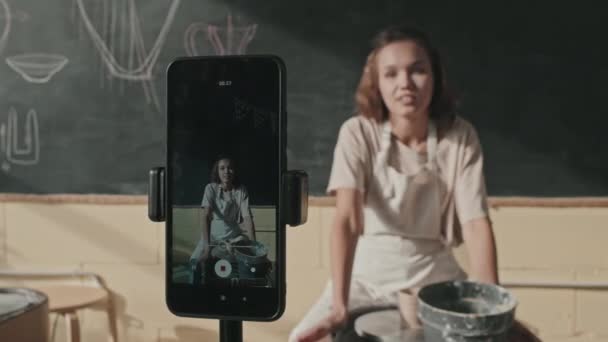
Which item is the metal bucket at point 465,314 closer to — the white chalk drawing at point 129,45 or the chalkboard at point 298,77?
the chalkboard at point 298,77

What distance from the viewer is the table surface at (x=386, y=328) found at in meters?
0.76

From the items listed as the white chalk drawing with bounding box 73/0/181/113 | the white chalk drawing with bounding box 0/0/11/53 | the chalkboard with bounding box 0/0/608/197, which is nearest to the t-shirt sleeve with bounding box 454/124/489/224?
the chalkboard with bounding box 0/0/608/197

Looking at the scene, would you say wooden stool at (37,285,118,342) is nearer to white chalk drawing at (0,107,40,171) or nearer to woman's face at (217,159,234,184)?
white chalk drawing at (0,107,40,171)

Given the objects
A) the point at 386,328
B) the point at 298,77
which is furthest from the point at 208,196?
the point at 298,77

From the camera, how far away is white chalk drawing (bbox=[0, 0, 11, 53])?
86.3 inches

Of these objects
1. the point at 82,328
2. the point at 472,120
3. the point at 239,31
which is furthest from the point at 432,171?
the point at 82,328

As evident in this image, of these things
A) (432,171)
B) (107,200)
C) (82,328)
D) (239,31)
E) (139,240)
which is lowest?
(82,328)

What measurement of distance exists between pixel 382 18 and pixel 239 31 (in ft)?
1.59

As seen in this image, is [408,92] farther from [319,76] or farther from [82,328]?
[82,328]

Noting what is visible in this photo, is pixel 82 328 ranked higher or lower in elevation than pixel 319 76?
lower

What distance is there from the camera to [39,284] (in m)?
2.21

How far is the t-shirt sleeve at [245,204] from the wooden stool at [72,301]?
159cm

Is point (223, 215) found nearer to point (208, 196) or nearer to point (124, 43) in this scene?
point (208, 196)

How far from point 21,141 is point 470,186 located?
5.42ft
